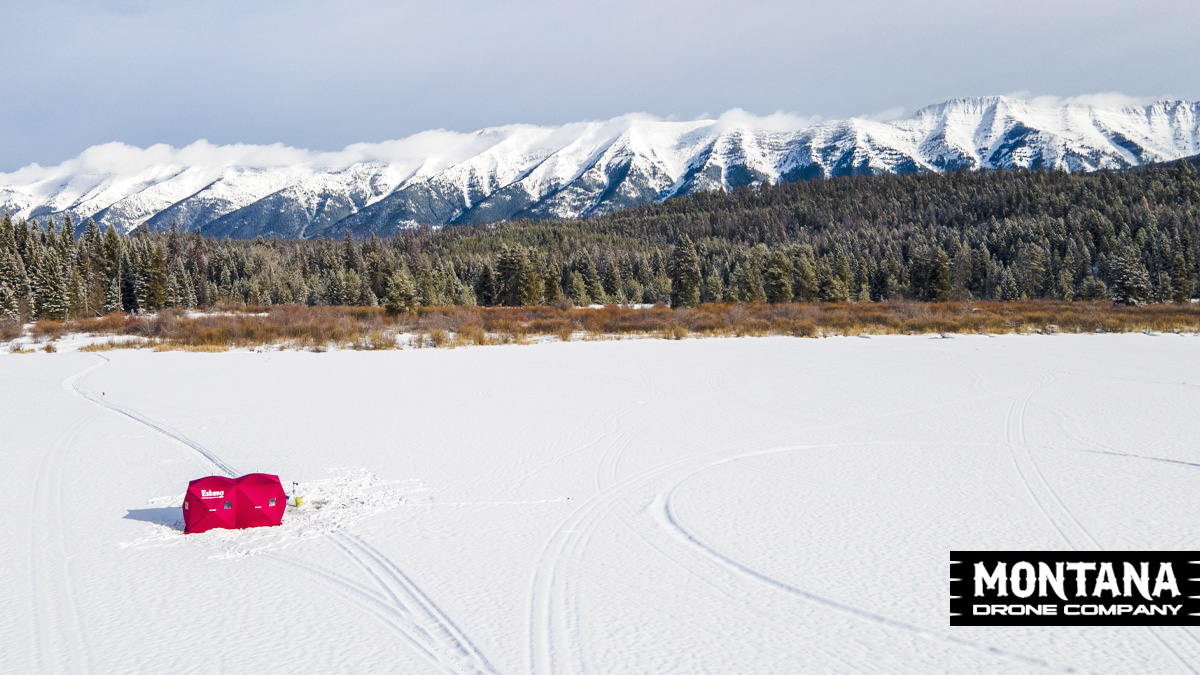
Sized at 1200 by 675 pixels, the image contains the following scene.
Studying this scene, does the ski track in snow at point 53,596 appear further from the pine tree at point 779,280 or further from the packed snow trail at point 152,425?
the pine tree at point 779,280

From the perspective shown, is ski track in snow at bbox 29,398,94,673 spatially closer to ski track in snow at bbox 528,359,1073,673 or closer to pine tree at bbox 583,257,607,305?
ski track in snow at bbox 528,359,1073,673

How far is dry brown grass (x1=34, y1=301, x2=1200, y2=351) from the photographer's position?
83.9ft

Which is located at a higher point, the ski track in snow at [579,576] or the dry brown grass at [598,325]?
the dry brown grass at [598,325]

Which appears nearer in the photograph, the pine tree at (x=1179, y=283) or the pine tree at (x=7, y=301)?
the pine tree at (x=7, y=301)

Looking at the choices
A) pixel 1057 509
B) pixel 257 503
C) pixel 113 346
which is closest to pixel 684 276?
pixel 113 346

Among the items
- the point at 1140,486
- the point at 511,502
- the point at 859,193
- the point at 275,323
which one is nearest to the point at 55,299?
the point at 275,323

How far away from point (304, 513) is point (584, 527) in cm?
279

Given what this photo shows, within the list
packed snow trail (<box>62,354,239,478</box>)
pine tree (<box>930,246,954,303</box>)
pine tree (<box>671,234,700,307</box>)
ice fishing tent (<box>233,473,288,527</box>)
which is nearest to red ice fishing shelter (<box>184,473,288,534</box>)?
ice fishing tent (<box>233,473,288,527</box>)

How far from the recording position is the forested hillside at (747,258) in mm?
61781

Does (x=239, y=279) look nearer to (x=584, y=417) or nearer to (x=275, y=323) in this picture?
(x=275, y=323)

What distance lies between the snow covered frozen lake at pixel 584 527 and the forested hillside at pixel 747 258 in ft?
107

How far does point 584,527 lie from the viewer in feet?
17.4

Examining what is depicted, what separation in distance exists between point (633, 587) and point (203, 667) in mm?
2636

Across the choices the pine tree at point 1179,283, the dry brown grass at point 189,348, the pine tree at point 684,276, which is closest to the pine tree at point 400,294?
the dry brown grass at point 189,348
